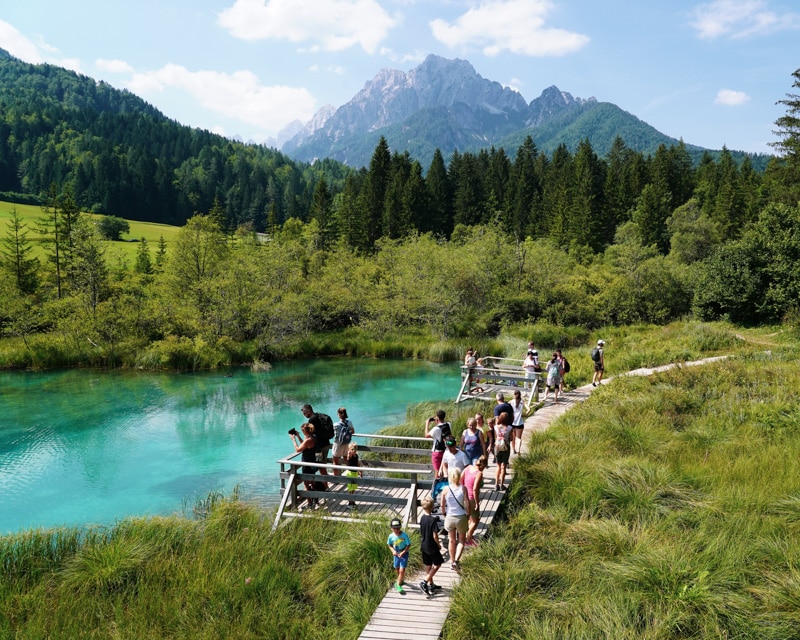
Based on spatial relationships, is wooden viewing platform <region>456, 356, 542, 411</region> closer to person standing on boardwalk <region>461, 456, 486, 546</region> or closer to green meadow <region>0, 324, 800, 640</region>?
green meadow <region>0, 324, 800, 640</region>

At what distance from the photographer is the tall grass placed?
248 inches

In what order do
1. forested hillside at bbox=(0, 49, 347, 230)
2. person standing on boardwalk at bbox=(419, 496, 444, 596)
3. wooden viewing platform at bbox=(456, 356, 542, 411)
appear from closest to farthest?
person standing on boardwalk at bbox=(419, 496, 444, 596) → wooden viewing platform at bbox=(456, 356, 542, 411) → forested hillside at bbox=(0, 49, 347, 230)

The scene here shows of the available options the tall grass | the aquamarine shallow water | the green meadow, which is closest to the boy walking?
the green meadow

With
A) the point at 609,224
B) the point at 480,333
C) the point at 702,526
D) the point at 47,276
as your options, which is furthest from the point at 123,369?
the point at 609,224

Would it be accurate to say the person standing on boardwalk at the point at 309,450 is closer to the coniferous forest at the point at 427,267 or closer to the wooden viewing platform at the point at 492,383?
the wooden viewing platform at the point at 492,383

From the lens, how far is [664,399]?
15719 millimetres

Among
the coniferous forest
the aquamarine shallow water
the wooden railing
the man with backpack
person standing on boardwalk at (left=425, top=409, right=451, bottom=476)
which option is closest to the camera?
the wooden railing

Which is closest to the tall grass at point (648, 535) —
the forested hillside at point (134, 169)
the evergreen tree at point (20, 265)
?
the evergreen tree at point (20, 265)

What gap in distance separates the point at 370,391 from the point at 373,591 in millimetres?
17062

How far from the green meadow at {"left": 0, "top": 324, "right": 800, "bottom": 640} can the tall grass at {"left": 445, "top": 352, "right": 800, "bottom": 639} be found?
0.09ft

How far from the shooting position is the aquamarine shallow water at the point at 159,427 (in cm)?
1336

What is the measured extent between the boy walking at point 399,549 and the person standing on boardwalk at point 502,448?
3.47 m

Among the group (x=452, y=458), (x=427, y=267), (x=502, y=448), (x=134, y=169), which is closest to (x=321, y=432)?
(x=452, y=458)

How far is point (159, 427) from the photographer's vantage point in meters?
19.3
